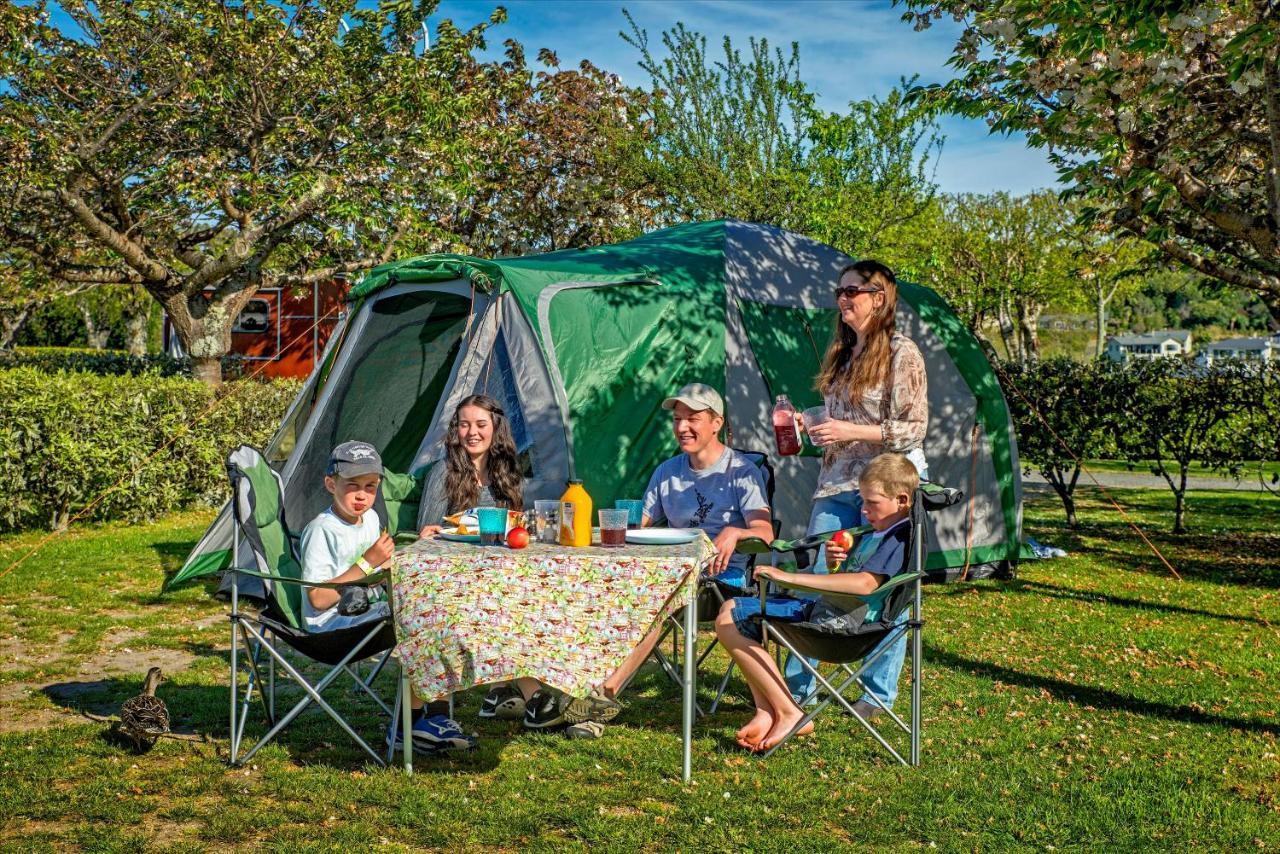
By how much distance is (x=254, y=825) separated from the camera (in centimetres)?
341

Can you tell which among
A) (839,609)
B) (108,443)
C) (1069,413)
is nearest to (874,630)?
(839,609)

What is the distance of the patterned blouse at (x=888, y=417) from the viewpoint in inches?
175

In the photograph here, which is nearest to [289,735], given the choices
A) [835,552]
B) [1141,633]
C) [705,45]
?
[835,552]

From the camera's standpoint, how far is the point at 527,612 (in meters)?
3.68

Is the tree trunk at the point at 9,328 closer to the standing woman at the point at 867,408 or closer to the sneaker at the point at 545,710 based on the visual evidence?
the sneaker at the point at 545,710

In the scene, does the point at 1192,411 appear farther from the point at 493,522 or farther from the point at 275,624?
the point at 275,624

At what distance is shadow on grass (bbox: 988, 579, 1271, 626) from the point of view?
22.2 feet

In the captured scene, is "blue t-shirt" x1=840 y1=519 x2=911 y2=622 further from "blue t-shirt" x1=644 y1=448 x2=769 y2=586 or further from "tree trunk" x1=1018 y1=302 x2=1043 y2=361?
"tree trunk" x1=1018 y1=302 x2=1043 y2=361

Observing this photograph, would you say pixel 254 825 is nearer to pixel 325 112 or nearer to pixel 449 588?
pixel 449 588

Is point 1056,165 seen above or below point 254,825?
above

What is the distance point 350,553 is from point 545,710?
3.16ft

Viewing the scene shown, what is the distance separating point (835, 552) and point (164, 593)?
15.0 feet

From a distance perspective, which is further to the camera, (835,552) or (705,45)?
(705,45)

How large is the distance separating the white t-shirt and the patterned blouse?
1.84 m
